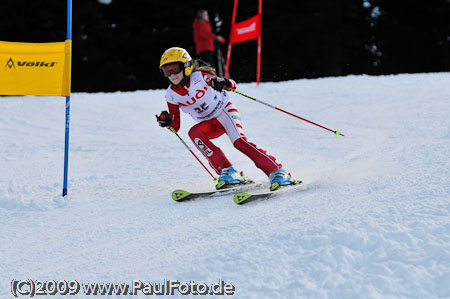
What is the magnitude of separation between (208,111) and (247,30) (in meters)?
6.29

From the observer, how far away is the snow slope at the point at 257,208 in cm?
265

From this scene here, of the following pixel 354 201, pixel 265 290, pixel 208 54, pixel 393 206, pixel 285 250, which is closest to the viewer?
pixel 265 290

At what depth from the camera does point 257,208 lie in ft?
12.8

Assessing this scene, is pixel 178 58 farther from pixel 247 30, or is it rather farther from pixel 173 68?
pixel 247 30

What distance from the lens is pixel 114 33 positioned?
19609mm

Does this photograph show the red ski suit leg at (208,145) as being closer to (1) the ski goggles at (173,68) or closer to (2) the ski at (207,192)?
(2) the ski at (207,192)

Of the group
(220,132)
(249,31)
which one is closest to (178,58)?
(220,132)

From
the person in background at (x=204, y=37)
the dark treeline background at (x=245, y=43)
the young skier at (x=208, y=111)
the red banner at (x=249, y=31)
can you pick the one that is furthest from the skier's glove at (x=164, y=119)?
the dark treeline background at (x=245, y=43)

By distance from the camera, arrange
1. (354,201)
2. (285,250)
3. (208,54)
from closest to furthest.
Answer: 1. (285,250)
2. (354,201)
3. (208,54)

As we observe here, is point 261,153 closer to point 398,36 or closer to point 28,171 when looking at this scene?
point 28,171

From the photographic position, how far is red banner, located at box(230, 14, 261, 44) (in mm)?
10328

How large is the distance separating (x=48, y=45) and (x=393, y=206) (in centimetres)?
335

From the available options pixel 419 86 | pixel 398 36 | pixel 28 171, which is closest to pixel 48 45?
pixel 28 171

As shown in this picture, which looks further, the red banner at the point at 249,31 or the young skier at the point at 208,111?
the red banner at the point at 249,31
